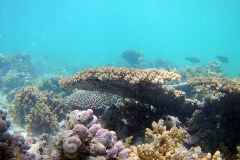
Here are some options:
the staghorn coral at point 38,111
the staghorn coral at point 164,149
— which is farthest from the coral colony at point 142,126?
the staghorn coral at point 38,111

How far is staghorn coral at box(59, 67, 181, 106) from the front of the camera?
9.67 feet

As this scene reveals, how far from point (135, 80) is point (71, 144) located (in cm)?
173

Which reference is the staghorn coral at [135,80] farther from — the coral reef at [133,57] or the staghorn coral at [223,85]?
the coral reef at [133,57]

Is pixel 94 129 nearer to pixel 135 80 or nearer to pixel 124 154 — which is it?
pixel 124 154

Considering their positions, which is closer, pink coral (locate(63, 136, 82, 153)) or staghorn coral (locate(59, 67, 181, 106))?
pink coral (locate(63, 136, 82, 153))

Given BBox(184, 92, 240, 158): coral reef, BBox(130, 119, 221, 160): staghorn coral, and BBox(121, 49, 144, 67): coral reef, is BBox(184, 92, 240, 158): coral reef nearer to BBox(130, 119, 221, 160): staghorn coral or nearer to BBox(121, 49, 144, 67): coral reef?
BBox(130, 119, 221, 160): staghorn coral

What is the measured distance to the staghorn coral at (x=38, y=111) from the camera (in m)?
5.54

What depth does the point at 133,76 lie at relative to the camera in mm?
3064

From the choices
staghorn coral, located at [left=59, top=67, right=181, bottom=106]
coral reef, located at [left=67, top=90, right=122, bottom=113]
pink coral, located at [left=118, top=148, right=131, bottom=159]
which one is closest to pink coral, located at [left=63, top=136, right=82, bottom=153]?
pink coral, located at [left=118, top=148, right=131, bottom=159]

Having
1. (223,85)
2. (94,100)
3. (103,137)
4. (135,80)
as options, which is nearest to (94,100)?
(94,100)

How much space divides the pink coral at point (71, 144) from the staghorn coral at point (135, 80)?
5.00ft

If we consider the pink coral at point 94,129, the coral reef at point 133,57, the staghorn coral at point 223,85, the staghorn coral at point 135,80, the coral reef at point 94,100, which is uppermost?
the coral reef at point 133,57

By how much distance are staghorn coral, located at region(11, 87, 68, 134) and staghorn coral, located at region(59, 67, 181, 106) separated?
284 centimetres

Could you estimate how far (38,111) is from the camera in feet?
18.6
